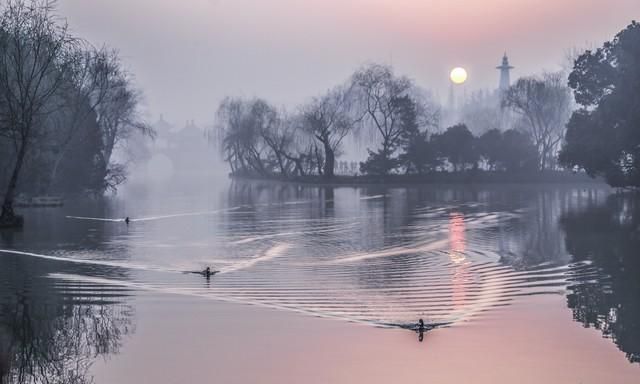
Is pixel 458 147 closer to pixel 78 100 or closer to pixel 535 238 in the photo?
pixel 78 100

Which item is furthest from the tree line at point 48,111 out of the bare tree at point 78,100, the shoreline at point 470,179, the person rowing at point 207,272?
the shoreline at point 470,179

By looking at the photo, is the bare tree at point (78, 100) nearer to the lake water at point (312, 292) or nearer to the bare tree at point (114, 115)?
the bare tree at point (114, 115)

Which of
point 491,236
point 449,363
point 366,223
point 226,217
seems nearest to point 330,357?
point 449,363

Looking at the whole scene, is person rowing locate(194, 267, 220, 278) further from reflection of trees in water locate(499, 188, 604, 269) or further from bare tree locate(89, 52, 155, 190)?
bare tree locate(89, 52, 155, 190)

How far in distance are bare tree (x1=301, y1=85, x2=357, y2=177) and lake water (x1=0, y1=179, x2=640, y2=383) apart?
48.0 m

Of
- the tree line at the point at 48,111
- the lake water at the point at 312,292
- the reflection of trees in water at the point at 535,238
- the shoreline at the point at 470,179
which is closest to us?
the lake water at the point at 312,292

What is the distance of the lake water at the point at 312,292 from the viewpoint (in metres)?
10.6

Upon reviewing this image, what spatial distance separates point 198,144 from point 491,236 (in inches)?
6726

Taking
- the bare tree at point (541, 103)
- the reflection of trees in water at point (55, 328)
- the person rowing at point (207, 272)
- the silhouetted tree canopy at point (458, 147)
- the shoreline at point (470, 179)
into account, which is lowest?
the reflection of trees in water at point (55, 328)

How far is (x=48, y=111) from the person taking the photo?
4253cm

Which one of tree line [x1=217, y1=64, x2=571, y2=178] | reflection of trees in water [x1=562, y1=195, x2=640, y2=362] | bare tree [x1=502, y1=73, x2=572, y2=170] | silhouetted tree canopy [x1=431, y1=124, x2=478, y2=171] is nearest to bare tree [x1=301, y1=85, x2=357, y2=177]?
tree line [x1=217, y1=64, x2=571, y2=178]

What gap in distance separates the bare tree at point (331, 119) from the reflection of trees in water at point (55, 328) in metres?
62.5

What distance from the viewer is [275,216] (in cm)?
3672

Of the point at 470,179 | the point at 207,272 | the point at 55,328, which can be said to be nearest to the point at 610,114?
the point at 207,272
